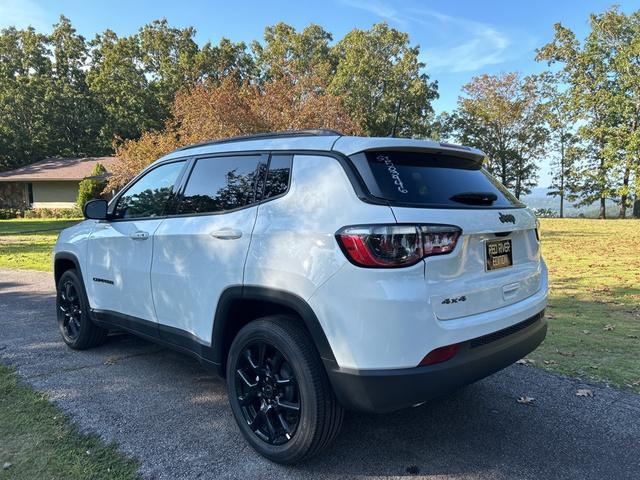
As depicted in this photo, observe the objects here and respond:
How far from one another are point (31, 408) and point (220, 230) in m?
2.08

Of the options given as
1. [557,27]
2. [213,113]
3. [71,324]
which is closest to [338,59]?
[557,27]

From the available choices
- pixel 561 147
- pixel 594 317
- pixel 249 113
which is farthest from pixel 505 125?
pixel 594 317

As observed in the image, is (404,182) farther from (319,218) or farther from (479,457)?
(479,457)

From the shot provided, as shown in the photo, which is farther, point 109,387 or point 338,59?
point 338,59

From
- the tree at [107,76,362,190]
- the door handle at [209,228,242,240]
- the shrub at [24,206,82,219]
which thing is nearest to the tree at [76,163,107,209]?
the shrub at [24,206,82,219]

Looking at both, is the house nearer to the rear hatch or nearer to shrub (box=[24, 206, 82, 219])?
shrub (box=[24, 206, 82, 219])

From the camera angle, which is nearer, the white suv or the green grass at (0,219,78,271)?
the white suv

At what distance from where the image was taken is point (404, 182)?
269 centimetres

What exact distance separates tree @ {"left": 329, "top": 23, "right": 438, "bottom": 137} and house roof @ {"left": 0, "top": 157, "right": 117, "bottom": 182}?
19718 mm

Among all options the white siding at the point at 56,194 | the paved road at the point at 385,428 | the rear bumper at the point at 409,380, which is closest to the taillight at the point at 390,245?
the rear bumper at the point at 409,380

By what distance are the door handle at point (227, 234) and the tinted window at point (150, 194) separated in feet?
2.96

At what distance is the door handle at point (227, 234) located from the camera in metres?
3.03

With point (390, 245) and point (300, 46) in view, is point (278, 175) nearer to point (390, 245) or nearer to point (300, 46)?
point (390, 245)

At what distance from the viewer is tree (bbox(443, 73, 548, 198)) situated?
1598 inches
